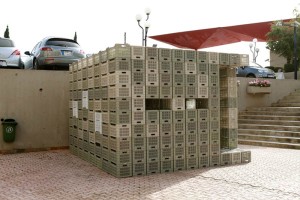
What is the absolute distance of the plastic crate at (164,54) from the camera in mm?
8555

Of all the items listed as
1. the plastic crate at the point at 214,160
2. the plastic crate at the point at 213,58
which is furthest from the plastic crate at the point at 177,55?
the plastic crate at the point at 214,160

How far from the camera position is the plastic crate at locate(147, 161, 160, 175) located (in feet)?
27.5

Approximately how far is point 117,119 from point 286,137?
8.10 m

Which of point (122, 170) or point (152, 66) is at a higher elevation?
point (152, 66)

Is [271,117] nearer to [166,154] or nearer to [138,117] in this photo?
[166,154]

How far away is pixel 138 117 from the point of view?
821 centimetres

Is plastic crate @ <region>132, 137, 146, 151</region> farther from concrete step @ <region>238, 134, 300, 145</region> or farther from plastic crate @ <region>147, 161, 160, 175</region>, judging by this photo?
concrete step @ <region>238, 134, 300, 145</region>

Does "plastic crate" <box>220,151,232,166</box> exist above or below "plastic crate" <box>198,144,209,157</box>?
below

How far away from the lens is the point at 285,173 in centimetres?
831

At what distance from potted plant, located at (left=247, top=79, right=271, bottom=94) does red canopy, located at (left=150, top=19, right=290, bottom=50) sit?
565 inches

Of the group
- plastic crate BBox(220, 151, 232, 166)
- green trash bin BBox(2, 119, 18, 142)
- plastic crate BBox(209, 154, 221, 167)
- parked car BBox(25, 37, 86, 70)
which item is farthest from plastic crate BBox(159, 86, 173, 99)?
parked car BBox(25, 37, 86, 70)

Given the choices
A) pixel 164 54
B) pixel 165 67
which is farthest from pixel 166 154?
pixel 164 54

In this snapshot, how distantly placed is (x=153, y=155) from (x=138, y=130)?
2.48ft

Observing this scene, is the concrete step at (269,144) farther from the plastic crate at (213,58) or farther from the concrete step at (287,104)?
the plastic crate at (213,58)
